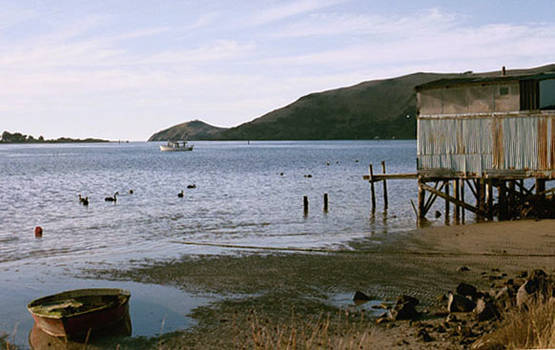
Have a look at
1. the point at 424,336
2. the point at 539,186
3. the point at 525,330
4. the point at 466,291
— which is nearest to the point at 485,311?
the point at 424,336

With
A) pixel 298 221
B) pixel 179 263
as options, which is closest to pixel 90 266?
pixel 179 263

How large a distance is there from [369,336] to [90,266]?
1237 cm

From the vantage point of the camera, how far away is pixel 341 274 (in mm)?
16891

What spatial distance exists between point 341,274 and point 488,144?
496 inches

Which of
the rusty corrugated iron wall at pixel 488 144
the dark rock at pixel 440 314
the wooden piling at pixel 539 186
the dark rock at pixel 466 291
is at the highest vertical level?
the rusty corrugated iron wall at pixel 488 144

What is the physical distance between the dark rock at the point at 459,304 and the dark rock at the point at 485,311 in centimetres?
49

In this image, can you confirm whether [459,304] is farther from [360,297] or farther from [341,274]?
[341,274]

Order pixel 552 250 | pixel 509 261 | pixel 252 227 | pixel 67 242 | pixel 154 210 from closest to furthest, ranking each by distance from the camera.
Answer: pixel 509 261, pixel 552 250, pixel 67 242, pixel 252 227, pixel 154 210

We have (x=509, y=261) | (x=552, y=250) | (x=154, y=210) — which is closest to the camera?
(x=509, y=261)

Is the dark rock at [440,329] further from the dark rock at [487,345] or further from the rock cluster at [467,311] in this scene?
the dark rock at [487,345]

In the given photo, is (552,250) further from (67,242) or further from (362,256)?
(67,242)

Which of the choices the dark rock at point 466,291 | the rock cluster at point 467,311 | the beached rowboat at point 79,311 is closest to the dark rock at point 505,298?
the rock cluster at point 467,311

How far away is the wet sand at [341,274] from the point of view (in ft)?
40.4

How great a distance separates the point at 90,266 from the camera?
776 inches
